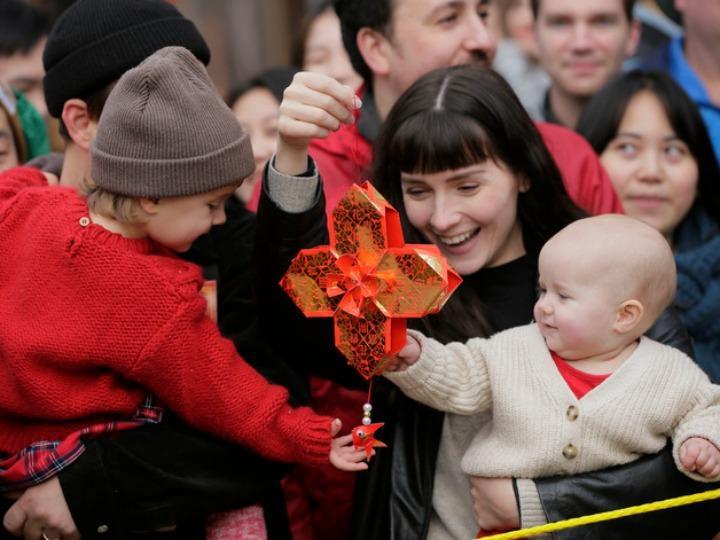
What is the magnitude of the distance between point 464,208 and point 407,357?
0.46 m

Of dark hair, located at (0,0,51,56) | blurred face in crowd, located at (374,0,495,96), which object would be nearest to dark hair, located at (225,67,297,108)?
dark hair, located at (0,0,51,56)

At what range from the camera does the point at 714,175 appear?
11.5 feet

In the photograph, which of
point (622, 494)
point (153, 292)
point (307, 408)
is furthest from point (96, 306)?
point (622, 494)

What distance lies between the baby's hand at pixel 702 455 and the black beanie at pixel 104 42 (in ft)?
4.74

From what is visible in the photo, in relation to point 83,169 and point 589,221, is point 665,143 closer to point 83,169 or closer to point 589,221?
point 589,221

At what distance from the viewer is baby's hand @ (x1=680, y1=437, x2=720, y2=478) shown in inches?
83.7

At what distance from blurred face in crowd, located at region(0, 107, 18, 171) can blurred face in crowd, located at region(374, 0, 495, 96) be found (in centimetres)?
115

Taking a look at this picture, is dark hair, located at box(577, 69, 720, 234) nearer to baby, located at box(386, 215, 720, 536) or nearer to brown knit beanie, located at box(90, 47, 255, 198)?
baby, located at box(386, 215, 720, 536)

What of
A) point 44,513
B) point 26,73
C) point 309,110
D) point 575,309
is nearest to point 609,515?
point 575,309

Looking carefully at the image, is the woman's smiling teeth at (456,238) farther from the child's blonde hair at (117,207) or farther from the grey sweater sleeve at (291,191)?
the child's blonde hair at (117,207)

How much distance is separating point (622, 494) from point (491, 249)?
0.68 m

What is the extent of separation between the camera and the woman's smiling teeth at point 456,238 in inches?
99.7

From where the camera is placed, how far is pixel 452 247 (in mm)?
2564

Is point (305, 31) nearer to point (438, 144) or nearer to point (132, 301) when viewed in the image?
point (438, 144)
